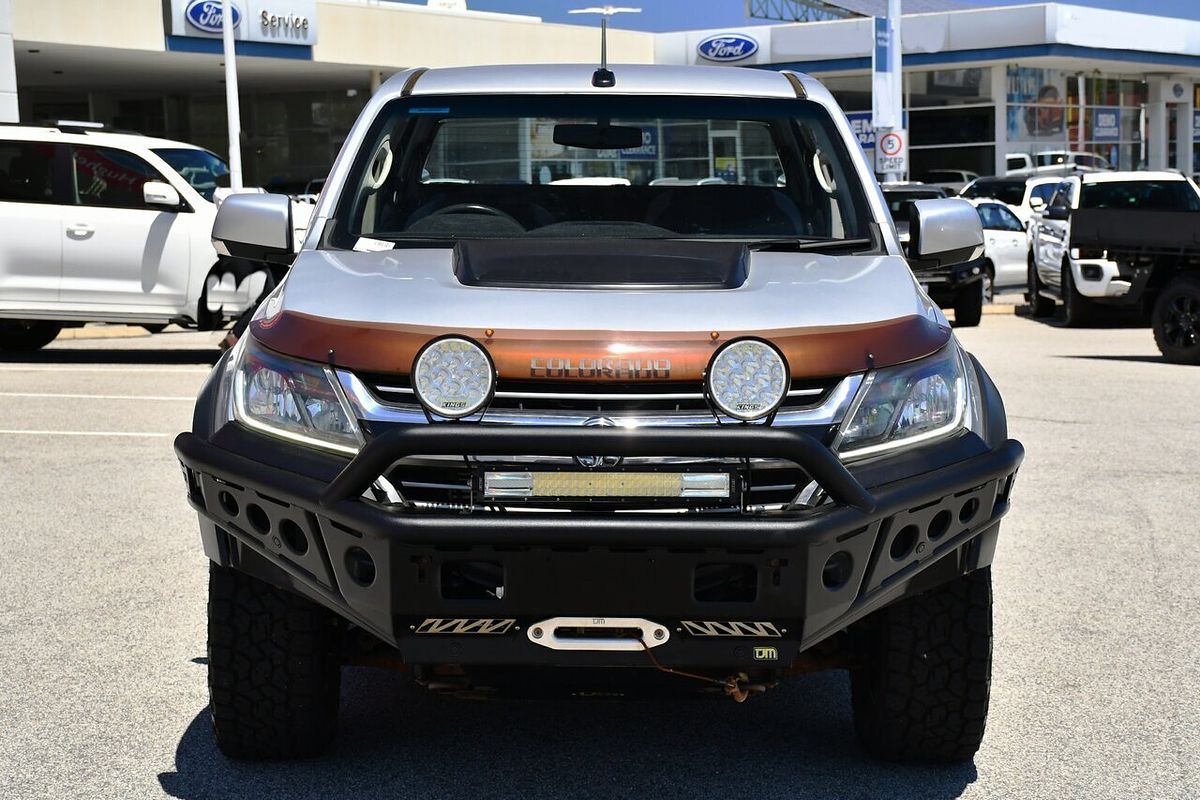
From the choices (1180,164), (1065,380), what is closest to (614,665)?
(1065,380)

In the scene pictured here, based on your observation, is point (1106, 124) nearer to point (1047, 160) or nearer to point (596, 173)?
point (1047, 160)

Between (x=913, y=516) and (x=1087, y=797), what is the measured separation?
0.93 m

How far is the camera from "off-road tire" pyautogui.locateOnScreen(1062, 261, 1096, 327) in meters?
19.7

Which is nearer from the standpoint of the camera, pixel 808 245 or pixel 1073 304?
pixel 808 245

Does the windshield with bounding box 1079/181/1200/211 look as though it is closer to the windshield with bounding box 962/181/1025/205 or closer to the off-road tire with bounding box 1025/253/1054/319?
the off-road tire with bounding box 1025/253/1054/319

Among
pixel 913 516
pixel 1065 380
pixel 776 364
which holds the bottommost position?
pixel 1065 380

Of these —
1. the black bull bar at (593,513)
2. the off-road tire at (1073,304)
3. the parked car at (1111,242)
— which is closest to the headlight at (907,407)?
the black bull bar at (593,513)

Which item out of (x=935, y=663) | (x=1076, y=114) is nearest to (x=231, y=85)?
(x=935, y=663)

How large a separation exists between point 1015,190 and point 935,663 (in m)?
25.2

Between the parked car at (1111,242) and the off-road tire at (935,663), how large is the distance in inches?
464

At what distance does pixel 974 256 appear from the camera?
17.2 feet

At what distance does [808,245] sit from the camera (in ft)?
15.6

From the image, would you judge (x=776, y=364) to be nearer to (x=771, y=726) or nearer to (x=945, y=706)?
(x=945, y=706)

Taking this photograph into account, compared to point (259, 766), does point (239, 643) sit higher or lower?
→ higher
